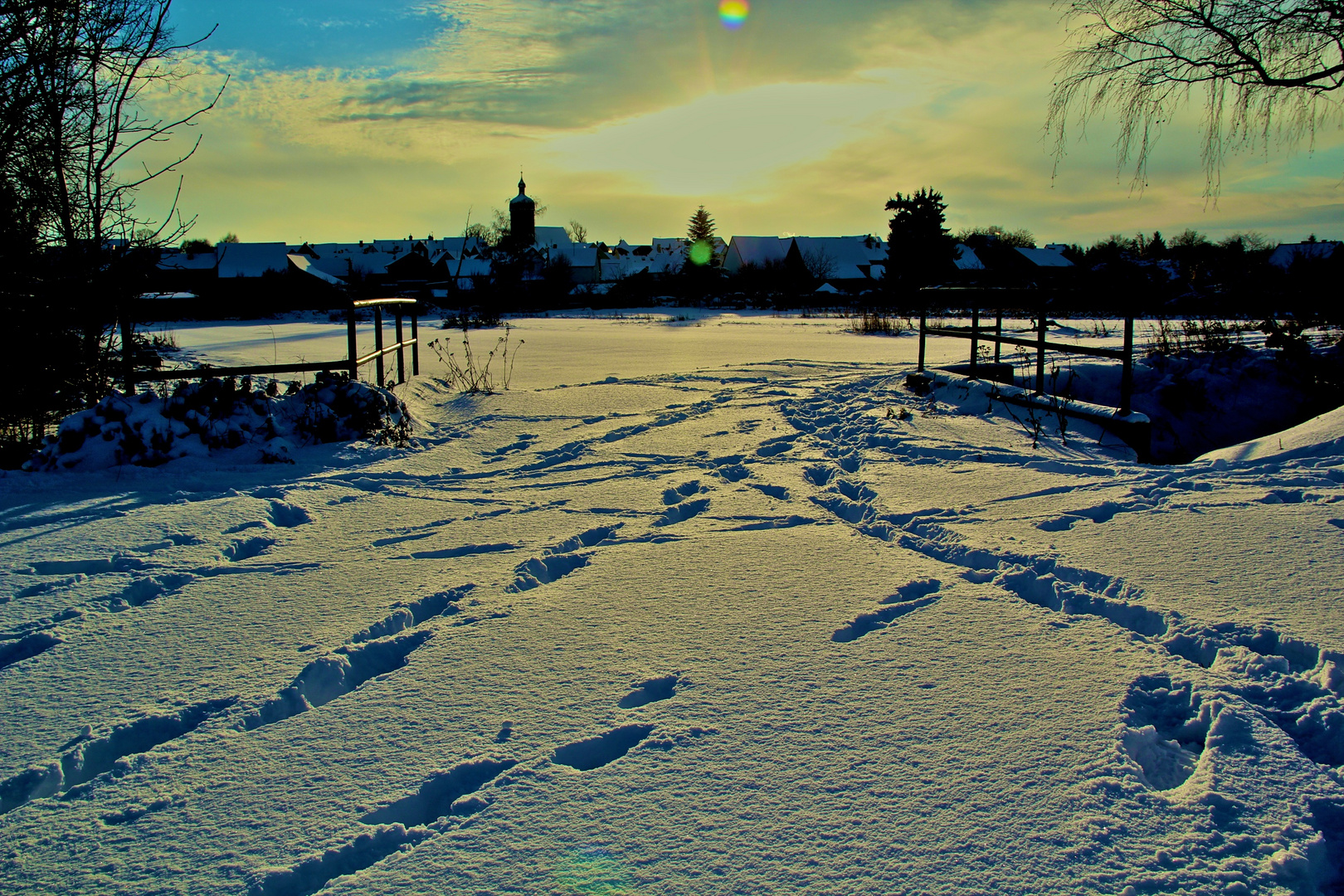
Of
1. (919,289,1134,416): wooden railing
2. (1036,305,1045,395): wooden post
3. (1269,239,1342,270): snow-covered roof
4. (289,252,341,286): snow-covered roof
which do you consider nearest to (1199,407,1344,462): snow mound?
(919,289,1134,416): wooden railing

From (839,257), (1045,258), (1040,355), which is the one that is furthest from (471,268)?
(1040,355)

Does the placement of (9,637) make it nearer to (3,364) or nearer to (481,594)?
(481,594)

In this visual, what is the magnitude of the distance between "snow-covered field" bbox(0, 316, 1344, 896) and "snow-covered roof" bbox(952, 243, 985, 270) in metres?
55.9

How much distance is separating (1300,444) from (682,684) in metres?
4.66

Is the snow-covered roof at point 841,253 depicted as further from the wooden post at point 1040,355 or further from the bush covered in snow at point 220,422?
the bush covered in snow at point 220,422

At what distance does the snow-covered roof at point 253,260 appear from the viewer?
56.1m

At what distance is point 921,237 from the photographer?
47.9 meters

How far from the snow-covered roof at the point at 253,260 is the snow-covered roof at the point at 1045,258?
60590 mm

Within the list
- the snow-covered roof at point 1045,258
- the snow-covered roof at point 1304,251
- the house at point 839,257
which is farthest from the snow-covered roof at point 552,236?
the snow-covered roof at point 1304,251

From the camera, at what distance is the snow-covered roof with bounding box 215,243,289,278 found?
2208 inches

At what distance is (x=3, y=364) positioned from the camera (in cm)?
548

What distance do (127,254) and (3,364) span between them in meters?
1.29

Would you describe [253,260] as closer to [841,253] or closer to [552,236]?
[552,236]

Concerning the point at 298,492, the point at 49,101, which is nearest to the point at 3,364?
the point at 49,101
